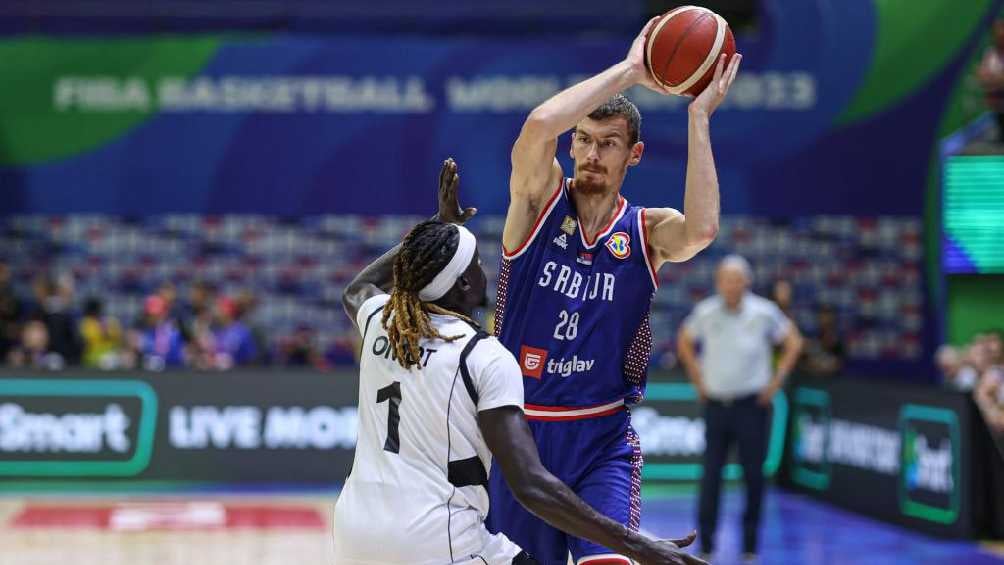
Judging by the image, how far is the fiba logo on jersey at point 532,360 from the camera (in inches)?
235

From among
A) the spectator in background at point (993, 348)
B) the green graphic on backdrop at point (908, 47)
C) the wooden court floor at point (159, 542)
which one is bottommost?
the wooden court floor at point (159, 542)

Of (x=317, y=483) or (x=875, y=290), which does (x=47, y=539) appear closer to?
(x=317, y=483)

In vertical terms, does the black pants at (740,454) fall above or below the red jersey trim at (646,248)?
below

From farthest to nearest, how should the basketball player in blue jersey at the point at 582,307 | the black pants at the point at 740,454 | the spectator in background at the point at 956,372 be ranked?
the spectator in background at the point at 956,372, the black pants at the point at 740,454, the basketball player in blue jersey at the point at 582,307

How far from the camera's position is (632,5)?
19234mm

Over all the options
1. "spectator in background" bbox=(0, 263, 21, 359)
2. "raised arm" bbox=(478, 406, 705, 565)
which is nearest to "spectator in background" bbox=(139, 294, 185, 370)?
"spectator in background" bbox=(0, 263, 21, 359)

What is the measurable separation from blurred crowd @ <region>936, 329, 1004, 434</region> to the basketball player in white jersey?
25.5 feet

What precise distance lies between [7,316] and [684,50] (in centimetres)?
1336

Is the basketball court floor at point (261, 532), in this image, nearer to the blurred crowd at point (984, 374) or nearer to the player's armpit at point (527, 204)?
the blurred crowd at point (984, 374)

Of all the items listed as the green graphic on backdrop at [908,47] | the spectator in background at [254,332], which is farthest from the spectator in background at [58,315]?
the green graphic on backdrop at [908,47]

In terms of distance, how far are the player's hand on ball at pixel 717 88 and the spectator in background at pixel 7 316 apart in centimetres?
1294

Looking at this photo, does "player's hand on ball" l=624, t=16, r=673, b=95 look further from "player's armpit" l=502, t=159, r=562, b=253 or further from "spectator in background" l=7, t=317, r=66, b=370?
"spectator in background" l=7, t=317, r=66, b=370

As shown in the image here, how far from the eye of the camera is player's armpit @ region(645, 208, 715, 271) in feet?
19.2

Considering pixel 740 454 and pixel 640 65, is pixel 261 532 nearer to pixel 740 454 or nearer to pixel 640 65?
pixel 740 454
